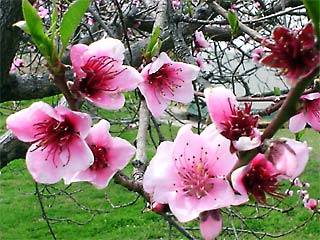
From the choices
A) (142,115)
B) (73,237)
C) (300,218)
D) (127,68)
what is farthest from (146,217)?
(127,68)

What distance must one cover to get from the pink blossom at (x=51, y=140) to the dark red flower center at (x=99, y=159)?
5 cm

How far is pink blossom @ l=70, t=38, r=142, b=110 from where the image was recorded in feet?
2.56

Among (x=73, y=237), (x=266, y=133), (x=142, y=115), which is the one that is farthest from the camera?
(x=73, y=237)

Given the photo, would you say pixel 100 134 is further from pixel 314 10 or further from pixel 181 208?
pixel 314 10

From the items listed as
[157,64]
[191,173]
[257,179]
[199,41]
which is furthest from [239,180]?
[199,41]

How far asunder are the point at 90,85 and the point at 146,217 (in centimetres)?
473

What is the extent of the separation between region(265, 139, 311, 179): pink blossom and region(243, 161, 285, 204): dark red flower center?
0.06 meters

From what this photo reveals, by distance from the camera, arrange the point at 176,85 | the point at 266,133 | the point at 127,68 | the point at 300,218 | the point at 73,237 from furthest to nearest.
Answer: the point at 300,218 → the point at 73,237 → the point at 176,85 → the point at 127,68 → the point at 266,133

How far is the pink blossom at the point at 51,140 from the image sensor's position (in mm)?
769

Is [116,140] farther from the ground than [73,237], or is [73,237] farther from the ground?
[116,140]

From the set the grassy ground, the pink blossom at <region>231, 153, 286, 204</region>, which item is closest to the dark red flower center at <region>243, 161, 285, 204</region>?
the pink blossom at <region>231, 153, 286, 204</region>

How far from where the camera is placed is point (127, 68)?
2.79ft

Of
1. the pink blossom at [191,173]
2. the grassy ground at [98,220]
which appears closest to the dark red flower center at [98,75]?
the pink blossom at [191,173]

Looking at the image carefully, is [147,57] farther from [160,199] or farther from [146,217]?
[146,217]
